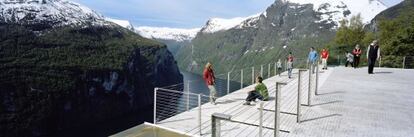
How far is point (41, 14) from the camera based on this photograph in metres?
140

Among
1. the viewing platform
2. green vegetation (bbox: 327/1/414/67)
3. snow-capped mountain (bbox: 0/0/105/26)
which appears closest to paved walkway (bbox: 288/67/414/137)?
the viewing platform

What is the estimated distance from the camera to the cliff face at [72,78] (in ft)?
252

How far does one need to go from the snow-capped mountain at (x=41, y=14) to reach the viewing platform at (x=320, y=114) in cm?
12656

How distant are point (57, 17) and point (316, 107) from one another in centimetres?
14557

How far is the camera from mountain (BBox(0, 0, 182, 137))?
76.6 metres

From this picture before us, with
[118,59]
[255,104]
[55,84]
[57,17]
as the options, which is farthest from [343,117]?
[57,17]

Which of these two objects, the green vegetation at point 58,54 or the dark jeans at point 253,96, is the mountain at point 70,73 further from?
the dark jeans at point 253,96

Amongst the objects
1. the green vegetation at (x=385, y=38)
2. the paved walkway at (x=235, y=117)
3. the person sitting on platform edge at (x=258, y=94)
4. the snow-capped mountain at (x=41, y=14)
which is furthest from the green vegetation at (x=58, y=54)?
the person sitting on platform edge at (x=258, y=94)

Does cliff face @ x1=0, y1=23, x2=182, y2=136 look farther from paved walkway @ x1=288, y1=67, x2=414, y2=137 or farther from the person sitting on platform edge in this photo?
the person sitting on platform edge

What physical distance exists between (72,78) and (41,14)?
189 ft

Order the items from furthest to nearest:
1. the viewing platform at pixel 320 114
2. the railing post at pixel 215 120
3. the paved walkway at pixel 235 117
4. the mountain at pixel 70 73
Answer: the mountain at pixel 70 73 → the paved walkway at pixel 235 117 → the viewing platform at pixel 320 114 → the railing post at pixel 215 120

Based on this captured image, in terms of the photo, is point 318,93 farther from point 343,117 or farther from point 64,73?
point 64,73

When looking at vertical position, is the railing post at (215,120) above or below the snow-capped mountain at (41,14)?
below

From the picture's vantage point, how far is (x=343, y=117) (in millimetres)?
10180
